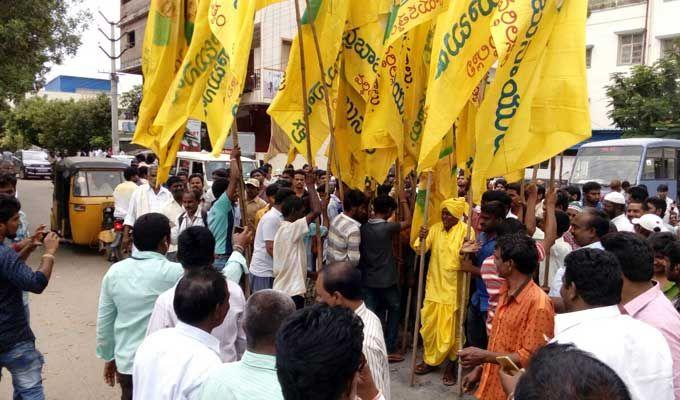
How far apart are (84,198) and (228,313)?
8.41 m

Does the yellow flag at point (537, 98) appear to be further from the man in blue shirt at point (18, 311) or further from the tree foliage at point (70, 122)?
the tree foliage at point (70, 122)

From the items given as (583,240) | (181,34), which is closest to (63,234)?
(181,34)

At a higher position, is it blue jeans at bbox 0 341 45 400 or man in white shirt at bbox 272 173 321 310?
man in white shirt at bbox 272 173 321 310

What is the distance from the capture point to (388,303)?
214 inches

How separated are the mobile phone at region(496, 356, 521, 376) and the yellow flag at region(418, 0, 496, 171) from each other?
2045 mm

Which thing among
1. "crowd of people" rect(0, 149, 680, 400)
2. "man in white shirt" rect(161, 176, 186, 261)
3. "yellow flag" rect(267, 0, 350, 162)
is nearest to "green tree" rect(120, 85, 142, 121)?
"man in white shirt" rect(161, 176, 186, 261)

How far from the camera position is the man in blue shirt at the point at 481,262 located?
14.4 feet

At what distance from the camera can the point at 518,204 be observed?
5699 millimetres

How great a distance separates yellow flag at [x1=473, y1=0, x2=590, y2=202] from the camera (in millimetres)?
3664

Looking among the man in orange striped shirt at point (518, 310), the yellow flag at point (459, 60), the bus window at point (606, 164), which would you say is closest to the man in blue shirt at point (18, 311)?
the man in orange striped shirt at point (518, 310)

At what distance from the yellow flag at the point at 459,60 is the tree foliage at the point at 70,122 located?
3369 centimetres

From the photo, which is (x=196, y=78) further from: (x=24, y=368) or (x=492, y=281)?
(x=492, y=281)

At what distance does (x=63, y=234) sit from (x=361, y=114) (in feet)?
26.2

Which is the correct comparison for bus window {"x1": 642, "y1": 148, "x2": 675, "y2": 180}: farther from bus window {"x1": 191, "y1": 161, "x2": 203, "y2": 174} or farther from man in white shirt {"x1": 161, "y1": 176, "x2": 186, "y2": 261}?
man in white shirt {"x1": 161, "y1": 176, "x2": 186, "y2": 261}
